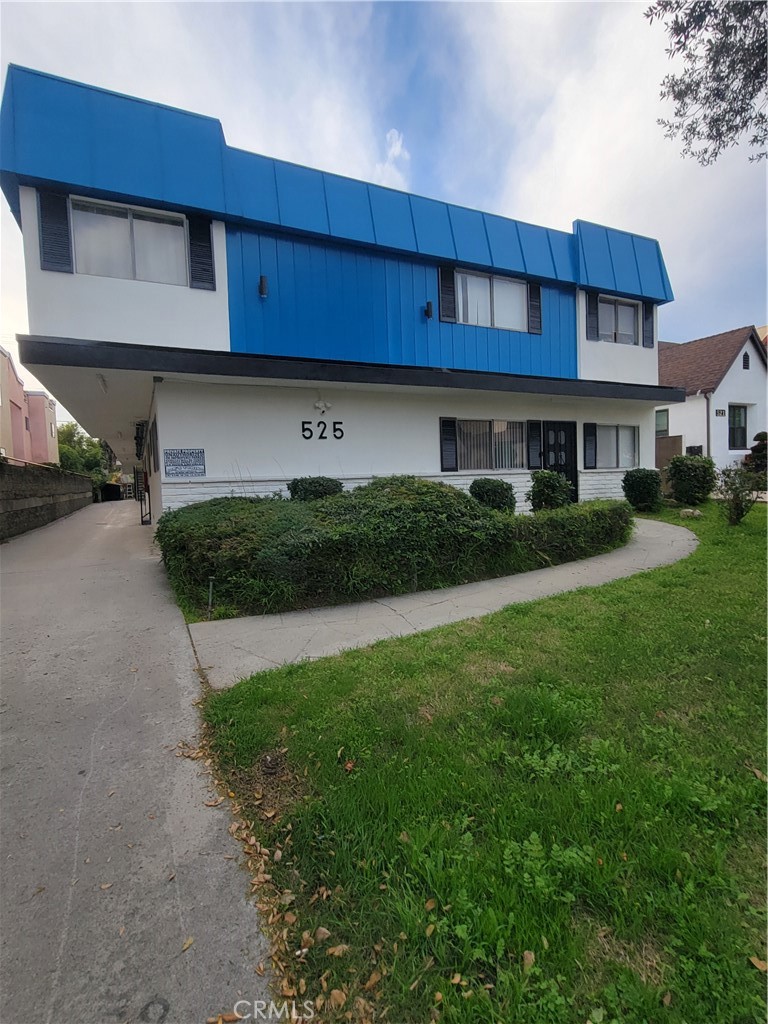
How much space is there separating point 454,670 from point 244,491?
287 inches

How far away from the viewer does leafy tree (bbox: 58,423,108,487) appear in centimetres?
3941

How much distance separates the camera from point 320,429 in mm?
10875

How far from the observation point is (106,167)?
833cm

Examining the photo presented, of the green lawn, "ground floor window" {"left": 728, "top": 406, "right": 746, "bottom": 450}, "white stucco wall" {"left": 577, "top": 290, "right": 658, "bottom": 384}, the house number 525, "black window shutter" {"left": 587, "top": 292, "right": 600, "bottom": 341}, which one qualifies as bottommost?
the green lawn

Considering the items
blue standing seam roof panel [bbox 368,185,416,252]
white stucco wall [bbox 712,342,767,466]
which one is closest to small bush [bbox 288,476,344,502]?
blue standing seam roof panel [bbox 368,185,416,252]

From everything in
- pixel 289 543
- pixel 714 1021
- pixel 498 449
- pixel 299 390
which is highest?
pixel 299 390

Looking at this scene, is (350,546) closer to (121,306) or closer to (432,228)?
(121,306)

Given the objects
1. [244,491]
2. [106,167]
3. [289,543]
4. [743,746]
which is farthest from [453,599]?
[106,167]

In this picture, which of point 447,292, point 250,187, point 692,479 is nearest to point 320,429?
point 447,292

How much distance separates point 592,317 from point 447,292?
15.8ft

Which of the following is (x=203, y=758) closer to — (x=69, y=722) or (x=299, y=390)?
(x=69, y=722)

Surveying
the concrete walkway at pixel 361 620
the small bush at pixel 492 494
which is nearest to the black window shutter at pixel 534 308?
the small bush at pixel 492 494

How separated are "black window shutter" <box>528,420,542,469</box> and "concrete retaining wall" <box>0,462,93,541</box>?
43.8 feet

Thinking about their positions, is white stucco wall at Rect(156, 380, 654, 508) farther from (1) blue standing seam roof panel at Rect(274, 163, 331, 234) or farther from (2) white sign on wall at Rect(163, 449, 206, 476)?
(1) blue standing seam roof panel at Rect(274, 163, 331, 234)
